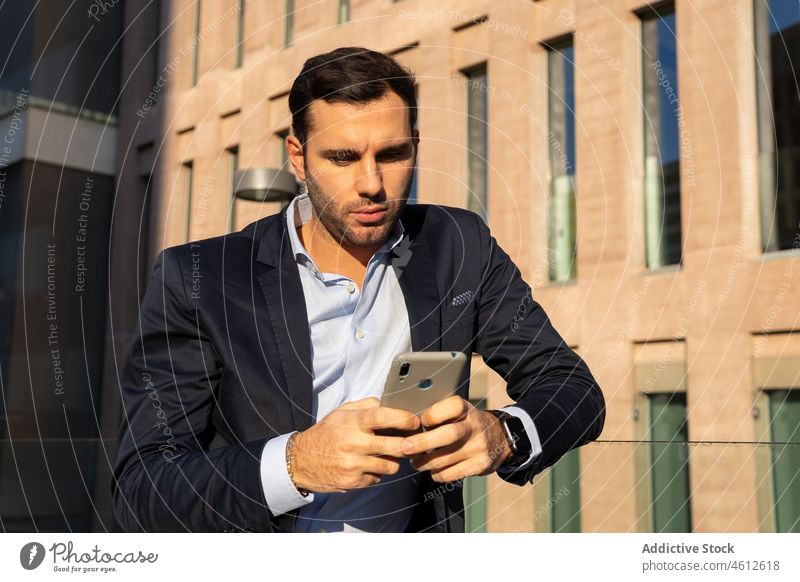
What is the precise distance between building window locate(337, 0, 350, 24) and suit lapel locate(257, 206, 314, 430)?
748cm

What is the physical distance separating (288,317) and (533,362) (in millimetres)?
673

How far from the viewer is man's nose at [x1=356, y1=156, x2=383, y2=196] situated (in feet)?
8.21

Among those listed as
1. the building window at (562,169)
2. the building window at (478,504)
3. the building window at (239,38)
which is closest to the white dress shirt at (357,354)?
the building window at (478,504)

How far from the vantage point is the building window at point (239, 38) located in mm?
11273

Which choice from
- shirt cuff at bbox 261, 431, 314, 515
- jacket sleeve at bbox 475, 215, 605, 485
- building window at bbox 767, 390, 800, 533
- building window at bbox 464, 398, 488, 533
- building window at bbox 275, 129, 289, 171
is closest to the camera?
shirt cuff at bbox 261, 431, 314, 515

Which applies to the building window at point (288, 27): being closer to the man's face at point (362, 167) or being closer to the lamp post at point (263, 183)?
the lamp post at point (263, 183)

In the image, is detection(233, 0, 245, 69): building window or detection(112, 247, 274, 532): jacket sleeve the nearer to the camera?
detection(112, 247, 274, 532): jacket sleeve

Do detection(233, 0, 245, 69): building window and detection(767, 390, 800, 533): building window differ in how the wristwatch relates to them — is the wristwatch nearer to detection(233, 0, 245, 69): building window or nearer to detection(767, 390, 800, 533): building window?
detection(767, 390, 800, 533): building window

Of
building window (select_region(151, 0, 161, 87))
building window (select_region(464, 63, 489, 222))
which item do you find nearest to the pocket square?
building window (select_region(464, 63, 489, 222))

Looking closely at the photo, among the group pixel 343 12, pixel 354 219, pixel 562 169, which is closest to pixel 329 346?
pixel 354 219

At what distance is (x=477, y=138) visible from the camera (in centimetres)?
866
